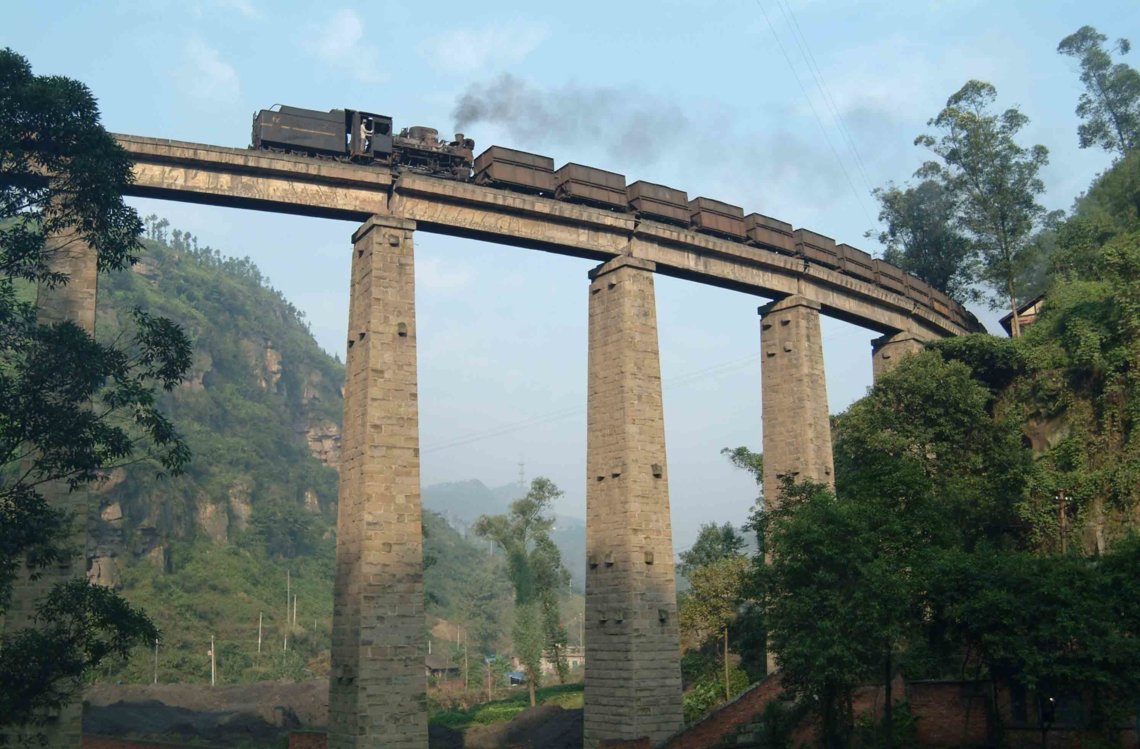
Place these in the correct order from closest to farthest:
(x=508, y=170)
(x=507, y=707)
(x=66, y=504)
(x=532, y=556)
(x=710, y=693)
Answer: (x=66, y=504) → (x=508, y=170) → (x=710, y=693) → (x=507, y=707) → (x=532, y=556)

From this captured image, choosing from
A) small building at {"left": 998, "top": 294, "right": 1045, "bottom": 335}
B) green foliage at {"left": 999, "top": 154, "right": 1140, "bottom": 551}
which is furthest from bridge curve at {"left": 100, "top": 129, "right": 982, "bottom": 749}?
small building at {"left": 998, "top": 294, "right": 1045, "bottom": 335}

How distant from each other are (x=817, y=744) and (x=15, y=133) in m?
22.7

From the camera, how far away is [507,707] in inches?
2115

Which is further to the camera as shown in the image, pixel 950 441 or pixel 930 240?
pixel 930 240

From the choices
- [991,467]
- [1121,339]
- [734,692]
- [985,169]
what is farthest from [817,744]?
[985,169]

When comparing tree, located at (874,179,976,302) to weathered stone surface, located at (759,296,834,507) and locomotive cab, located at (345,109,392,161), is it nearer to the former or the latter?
weathered stone surface, located at (759,296,834,507)

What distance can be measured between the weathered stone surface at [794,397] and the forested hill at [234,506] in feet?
77.6

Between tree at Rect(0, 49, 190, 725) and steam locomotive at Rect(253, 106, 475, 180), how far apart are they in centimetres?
668

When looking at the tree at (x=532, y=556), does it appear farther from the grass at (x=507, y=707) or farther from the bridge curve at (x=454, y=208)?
the bridge curve at (x=454, y=208)

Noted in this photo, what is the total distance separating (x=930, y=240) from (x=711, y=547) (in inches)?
803

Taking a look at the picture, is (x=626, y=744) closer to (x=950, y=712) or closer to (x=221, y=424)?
(x=950, y=712)

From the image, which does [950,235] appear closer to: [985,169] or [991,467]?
[985,169]

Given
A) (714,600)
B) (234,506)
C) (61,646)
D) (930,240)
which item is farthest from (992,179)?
(234,506)

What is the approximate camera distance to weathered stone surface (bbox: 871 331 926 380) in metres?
42.1
